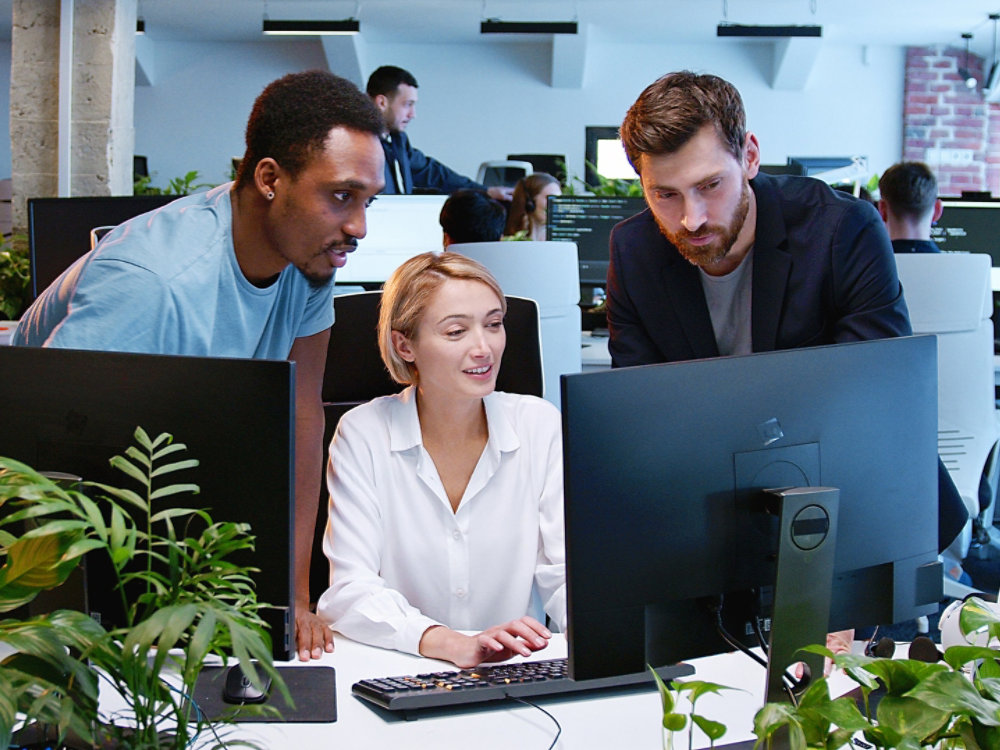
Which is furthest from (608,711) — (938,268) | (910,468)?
(938,268)

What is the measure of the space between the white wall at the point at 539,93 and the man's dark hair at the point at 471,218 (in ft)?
24.4

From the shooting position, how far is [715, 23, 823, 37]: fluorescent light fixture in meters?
8.67

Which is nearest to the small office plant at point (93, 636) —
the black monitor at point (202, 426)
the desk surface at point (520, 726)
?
the black monitor at point (202, 426)

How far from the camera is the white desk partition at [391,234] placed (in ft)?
14.3

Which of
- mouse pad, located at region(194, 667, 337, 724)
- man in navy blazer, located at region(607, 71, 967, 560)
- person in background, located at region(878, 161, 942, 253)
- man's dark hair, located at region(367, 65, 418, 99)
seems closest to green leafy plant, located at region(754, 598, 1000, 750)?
mouse pad, located at region(194, 667, 337, 724)

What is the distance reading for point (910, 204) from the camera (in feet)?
11.7

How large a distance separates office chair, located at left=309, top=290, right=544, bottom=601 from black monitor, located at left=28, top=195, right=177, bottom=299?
5.66 ft

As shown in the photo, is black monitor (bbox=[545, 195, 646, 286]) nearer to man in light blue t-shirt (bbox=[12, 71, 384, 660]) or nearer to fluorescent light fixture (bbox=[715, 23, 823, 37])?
man in light blue t-shirt (bbox=[12, 71, 384, 660])

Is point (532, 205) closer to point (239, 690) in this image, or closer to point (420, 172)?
point (420, 172)

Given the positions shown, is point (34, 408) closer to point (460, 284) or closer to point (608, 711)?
point (608, 711)

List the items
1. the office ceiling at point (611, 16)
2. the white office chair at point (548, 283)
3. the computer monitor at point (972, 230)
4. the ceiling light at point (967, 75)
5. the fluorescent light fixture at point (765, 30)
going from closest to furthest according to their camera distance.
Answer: the white office chair at point (548, 283)
the computer monitor at point (972, 230)
the fluorescent light fixture at point (765, 30)
the office ceiling at point (611, 16)
the ceiling light at point (967, 75)

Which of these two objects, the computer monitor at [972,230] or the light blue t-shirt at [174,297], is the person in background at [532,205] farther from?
the light blue t-shirt at [174,297]

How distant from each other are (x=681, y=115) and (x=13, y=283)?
3.08 metres

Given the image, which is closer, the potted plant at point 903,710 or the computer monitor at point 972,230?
the potted plant at point 903,710
